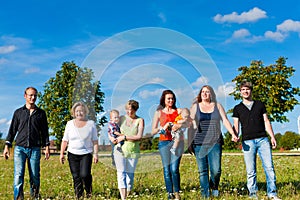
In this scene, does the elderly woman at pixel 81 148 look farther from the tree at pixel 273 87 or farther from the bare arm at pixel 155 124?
the tree at pixel 273 87

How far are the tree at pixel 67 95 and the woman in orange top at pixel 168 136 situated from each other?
3.52 feet

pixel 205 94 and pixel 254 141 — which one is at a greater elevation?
pixel 205 94

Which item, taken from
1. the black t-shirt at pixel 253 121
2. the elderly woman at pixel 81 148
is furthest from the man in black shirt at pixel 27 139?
the black t-shirt at pixel 253 121

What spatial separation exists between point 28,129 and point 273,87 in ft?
114

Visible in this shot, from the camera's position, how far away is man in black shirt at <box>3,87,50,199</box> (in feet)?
26.2

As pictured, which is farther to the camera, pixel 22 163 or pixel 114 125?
pixel 22 163

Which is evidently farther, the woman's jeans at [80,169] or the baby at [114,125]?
the woman's jeans at [80,169]

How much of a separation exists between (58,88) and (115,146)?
86.2ft

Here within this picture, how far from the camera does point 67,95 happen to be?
27.6 meters

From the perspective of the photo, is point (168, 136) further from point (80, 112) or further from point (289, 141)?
point (289, 141)

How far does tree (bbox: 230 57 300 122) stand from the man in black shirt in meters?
32.7

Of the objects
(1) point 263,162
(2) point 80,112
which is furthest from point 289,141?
(2) point 80,112

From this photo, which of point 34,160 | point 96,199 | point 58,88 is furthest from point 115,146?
point 58,88

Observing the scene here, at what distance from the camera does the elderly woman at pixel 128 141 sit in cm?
767
